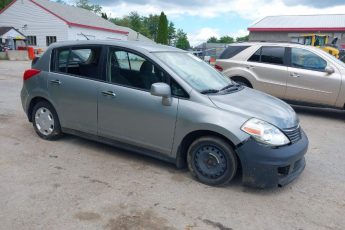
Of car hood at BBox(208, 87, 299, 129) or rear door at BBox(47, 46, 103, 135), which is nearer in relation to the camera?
car hood at BBox(208, 87, 299, 129)

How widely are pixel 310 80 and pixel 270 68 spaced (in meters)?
1.02

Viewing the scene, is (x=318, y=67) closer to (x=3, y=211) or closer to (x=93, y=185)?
(x=93, y=185)

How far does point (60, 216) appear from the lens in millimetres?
3361

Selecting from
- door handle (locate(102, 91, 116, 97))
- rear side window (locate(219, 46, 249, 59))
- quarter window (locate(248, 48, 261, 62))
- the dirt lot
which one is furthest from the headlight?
rear side window (locate(219, 46, 249, 59))

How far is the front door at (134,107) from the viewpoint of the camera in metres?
4.34

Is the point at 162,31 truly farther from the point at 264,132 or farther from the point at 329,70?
the point at 264,132

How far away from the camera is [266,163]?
12.4ft

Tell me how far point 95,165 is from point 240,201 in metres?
2.05

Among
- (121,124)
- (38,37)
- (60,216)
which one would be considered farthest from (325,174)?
(38,37)

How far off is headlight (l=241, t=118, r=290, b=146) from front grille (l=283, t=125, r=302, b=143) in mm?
83

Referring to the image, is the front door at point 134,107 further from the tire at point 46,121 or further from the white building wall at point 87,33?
the white building wall at point 87,33

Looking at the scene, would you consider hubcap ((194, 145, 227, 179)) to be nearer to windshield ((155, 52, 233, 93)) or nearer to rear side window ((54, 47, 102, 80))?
windshield ((155, 52, 233, 93))

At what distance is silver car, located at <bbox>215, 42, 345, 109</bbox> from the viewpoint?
8.08 meters

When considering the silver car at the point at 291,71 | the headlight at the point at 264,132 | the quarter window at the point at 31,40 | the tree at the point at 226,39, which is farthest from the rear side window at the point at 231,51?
the tree at the point at 226,39
